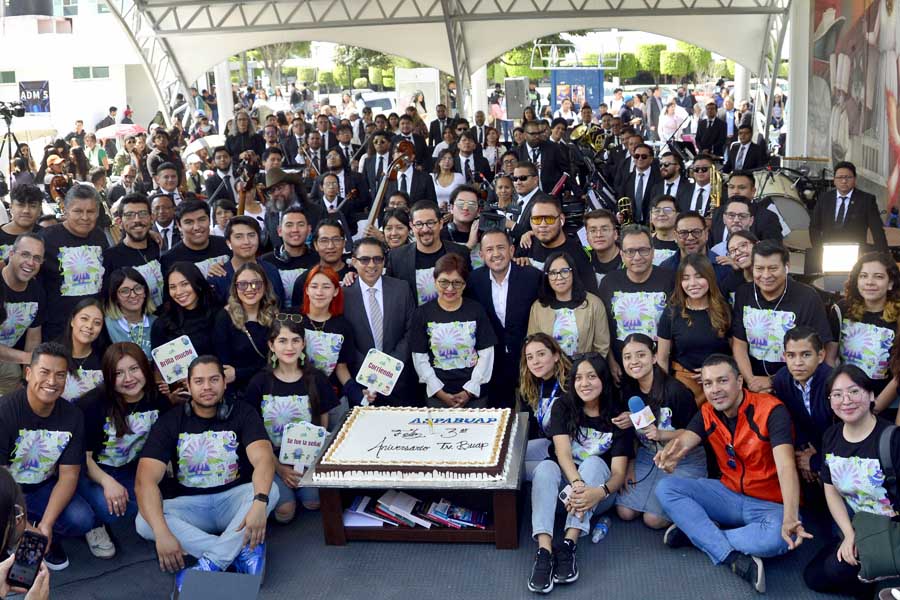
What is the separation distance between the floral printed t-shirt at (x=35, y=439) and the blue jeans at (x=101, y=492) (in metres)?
0.22

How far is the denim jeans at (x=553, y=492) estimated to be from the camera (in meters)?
4.58

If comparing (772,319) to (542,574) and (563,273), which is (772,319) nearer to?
(563,273)

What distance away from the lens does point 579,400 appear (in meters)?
4.87

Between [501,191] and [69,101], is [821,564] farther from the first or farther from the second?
[69,101]

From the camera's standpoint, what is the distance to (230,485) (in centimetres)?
479

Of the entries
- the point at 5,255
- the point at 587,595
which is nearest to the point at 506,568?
the point at 587,595

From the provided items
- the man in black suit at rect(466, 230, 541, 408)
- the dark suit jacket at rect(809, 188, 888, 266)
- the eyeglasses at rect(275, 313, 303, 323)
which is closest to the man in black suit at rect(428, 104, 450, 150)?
the dark suit jacket at rect(809, 188, 888, 266)

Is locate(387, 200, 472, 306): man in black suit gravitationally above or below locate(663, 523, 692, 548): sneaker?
above

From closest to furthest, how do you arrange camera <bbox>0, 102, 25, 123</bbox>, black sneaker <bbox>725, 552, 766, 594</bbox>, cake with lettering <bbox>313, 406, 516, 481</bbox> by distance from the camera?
black sneaker <bbox>725, 552, 766, 594</bbox>
cake with lettering <bbox>313, 406, 516, 481</bbox>
camera <bbox>0, 102, 25, 123</bbox>

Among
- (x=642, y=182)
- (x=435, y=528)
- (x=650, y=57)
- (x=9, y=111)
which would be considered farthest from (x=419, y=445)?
(x=650, y=57)

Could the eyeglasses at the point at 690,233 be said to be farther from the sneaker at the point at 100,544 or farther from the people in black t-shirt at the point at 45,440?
the sneaker at the point at 100,544

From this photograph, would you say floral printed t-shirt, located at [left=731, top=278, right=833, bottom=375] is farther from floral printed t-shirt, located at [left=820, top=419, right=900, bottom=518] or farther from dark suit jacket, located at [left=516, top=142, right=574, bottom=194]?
dark suit jacket, located at [left=516, top=142, right=574, bottom=194]

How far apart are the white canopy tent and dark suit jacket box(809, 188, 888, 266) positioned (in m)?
9.94

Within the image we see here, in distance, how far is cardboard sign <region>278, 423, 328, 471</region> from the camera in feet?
16.5
